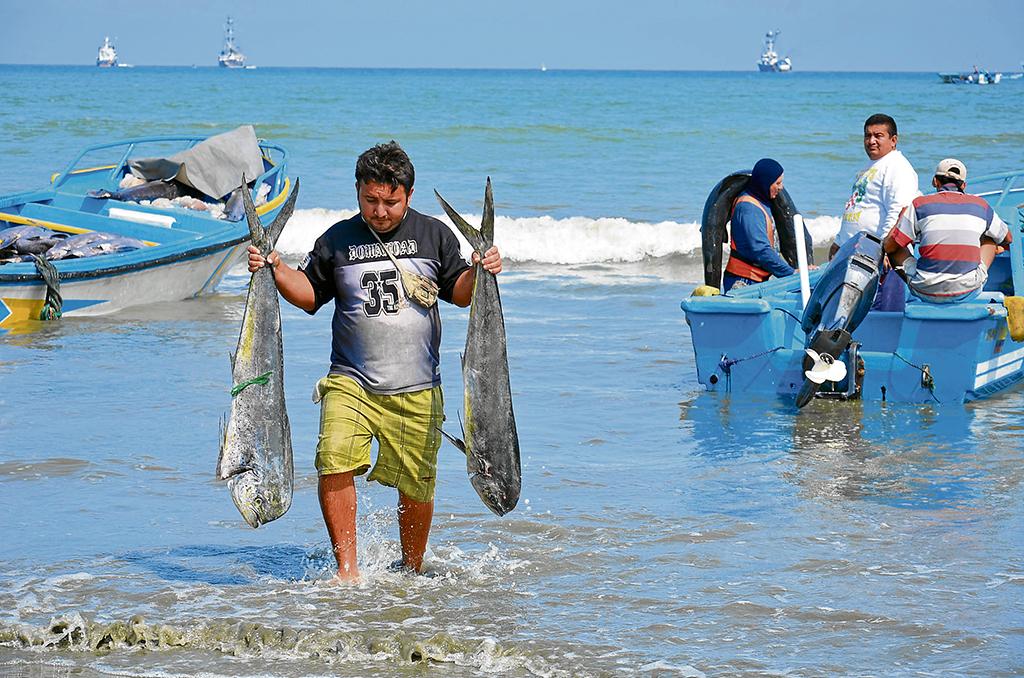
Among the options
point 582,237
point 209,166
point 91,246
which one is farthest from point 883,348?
point 582,237

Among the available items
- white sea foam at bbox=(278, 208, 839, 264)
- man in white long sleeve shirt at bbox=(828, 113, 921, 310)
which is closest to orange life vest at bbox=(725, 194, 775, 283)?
man in white long sleeve shirt at bbox=(828, 113, 921, 310)

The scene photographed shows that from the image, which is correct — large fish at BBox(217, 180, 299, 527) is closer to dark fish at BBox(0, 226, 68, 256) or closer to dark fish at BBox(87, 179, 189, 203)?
dark fish at BBox(0, 226, 68, 256)

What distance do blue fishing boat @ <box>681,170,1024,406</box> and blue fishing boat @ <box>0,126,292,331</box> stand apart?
5.88 m

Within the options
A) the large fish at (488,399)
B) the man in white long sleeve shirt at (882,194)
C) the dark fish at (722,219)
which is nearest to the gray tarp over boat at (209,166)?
the dark fish at (722,219)

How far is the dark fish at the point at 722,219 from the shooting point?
9.11 m

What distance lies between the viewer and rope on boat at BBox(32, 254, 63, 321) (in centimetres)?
1148

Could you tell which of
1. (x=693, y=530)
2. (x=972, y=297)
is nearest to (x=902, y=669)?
(x=693, y=530)

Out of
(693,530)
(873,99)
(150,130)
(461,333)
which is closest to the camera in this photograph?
(693,530)

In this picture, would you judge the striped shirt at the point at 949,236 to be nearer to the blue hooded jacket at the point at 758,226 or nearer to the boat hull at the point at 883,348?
the boat hull at the point at 883,348

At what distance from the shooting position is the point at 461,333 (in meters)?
11.5

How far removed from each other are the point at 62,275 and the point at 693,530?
7510mm

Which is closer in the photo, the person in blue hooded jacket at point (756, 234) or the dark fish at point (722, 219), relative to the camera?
the person in blue hooded jacket at point (756, 234)

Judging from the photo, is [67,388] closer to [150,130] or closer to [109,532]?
[109,532]

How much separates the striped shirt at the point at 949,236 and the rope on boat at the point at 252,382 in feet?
15.5
